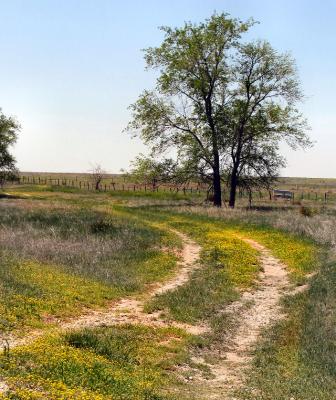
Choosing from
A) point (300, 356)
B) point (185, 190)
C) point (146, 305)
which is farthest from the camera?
point (185, 190)

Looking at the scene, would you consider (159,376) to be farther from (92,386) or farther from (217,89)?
(217,89)

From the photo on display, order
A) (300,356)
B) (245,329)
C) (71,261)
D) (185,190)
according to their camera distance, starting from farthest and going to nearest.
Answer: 1. (185,190)
2. (71,261)
3. (245,329)
4. (300,356)

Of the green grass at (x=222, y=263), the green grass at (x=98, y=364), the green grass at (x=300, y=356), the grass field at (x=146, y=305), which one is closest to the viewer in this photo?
the green grass at (x=98, y=364)

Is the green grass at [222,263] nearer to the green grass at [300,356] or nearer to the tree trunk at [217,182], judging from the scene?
the green grass at [300,356]

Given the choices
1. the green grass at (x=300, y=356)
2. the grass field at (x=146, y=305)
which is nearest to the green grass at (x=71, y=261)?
the grass field at (x=146, y=305)

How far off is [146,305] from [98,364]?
17.0ft

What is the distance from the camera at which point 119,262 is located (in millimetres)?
18562

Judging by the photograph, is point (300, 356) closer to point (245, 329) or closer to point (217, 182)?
point (245, 329)

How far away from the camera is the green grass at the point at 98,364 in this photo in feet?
21.7

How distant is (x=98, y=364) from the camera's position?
8266mm

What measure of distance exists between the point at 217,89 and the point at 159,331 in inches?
1386

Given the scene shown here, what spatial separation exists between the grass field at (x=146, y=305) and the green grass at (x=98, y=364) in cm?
2

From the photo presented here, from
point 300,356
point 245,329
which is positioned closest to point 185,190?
point 245,329

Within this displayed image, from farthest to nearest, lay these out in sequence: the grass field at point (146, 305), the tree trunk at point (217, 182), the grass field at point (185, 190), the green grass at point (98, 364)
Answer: the grass field at point (185, 190), the tree trunk at point (217, 182), the grass field at point (146, 305), the green grass at point (98, 364)
